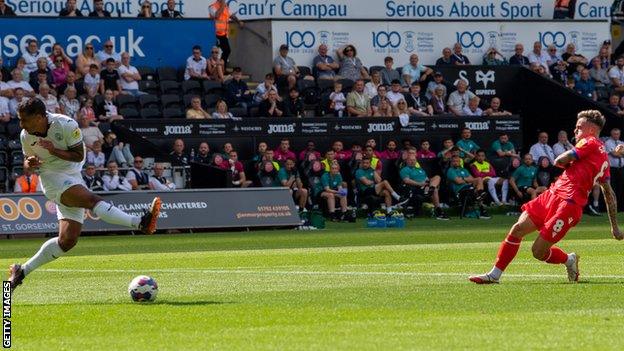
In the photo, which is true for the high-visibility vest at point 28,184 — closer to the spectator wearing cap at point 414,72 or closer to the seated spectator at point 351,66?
the seated spectator at point 351,66

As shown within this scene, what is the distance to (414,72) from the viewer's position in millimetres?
41594

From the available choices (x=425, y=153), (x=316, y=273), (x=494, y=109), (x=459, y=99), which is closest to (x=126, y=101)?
(x=425, y=153)

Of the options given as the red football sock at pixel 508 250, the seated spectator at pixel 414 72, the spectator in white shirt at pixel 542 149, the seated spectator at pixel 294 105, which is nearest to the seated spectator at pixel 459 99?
the seated spectator at pixel 414 72

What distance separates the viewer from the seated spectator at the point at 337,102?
1538 inches

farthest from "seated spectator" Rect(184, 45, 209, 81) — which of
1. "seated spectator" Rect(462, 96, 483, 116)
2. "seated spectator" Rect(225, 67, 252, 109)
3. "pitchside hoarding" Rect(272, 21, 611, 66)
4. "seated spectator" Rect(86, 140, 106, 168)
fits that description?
"seated spectator" Rect(462, 96, 483, 116)

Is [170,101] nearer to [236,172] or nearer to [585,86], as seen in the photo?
[236,172]

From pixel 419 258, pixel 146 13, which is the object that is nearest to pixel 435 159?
pixel 146 13

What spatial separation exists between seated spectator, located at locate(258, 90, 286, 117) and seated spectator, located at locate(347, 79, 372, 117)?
85.0 inches

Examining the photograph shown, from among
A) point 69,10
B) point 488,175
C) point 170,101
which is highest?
point 69,10

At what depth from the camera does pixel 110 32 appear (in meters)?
38.6

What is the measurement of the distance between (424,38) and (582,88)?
16.5 ft

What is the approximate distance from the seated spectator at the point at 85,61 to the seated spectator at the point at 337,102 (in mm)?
6567

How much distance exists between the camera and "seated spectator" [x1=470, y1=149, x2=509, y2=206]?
39.0 meters

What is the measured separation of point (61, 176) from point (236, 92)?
933 inches
